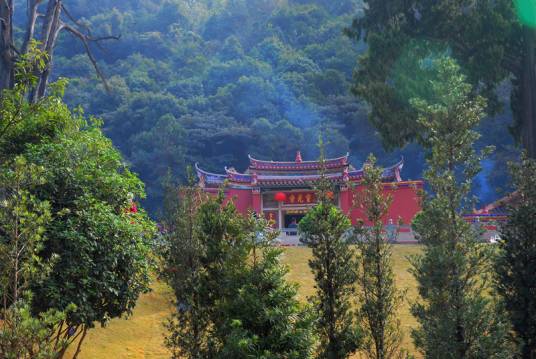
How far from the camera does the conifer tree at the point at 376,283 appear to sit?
734 cm

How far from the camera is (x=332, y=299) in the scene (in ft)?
23.7

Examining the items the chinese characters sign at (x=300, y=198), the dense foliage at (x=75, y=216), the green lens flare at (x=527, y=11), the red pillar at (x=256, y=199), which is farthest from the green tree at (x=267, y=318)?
the chinese characters sign at (x=300, y=198)

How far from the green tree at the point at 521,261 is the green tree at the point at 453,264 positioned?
107cm

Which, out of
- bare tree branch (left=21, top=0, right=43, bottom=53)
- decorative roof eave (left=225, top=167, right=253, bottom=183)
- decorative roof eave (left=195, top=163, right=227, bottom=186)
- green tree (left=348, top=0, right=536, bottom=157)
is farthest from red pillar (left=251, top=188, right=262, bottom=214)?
bare tree branch (left=21, top=0, right=43, bottom=53)

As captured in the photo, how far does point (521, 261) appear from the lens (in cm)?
738

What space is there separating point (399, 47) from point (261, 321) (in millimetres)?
7992

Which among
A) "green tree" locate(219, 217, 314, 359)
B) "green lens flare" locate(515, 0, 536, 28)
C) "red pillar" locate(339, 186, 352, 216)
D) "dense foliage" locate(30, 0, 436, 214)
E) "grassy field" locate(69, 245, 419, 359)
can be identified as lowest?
"grassy field" locate(69, 245, 419, 359)

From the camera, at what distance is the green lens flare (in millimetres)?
10594

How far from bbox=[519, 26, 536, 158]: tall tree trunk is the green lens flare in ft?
0.40

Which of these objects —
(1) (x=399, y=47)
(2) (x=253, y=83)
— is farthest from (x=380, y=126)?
(2) (x=253, y=83)

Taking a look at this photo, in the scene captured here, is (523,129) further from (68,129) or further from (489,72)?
(68,129)

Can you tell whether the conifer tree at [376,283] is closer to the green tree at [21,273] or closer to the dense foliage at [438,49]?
the dense foliage at [438,49]

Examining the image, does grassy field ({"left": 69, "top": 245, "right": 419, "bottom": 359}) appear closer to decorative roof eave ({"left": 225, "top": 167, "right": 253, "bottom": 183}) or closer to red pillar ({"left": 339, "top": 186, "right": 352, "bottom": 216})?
red pillar ({"left": 339, "top": 186, "right": 352, "bottom": 216})

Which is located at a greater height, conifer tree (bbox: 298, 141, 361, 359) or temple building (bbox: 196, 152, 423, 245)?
temple building (bbox: 196, 152, 423, 245)
